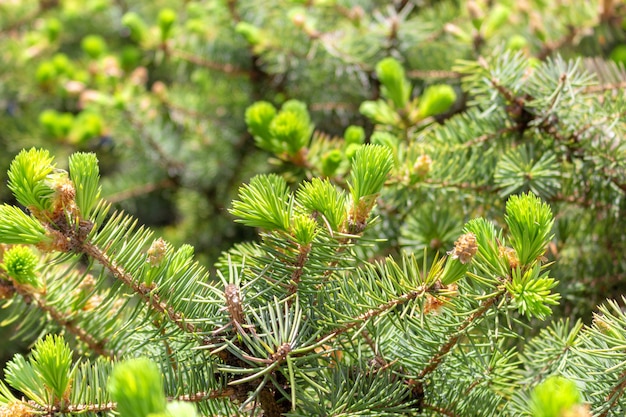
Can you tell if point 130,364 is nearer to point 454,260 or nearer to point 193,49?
point 454,260

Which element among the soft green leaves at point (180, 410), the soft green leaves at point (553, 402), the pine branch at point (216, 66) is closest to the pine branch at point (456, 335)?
the soft green leaves at point (553, 402)

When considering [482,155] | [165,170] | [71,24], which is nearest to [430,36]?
[482,155]

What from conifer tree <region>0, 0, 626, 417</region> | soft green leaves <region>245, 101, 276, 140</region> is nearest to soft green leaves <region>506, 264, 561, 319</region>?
conifer tree <region>0, 0, 626, 417</region>

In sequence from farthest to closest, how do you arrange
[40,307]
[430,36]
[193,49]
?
1. [193,49]
2. [430,36]
3. [40,307]

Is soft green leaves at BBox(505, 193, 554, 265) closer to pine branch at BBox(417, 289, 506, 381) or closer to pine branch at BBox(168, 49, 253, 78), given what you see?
pine branch at BBox(417, 289, 506, 381)

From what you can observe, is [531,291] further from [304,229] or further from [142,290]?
[142,290]

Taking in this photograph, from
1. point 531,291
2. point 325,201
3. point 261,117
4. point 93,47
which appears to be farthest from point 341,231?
point 93,47
